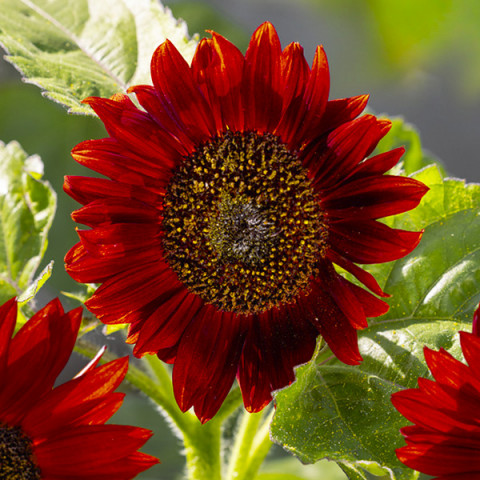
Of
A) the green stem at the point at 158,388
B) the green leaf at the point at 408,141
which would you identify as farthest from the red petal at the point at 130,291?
the green leaf at the point at 408,141

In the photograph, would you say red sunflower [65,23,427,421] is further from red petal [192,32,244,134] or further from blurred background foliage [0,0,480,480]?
blurred background foliage [0,0,480,480]

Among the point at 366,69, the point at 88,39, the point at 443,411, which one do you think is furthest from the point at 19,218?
the point at 366,69

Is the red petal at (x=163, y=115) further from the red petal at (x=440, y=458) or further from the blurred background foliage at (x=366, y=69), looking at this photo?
the blurred background foliage at (x=366, y=69)

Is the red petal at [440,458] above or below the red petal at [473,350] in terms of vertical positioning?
below

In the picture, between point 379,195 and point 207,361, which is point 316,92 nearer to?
point 379,195

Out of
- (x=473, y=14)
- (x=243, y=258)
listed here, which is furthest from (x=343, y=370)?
(x=473, y=14)
